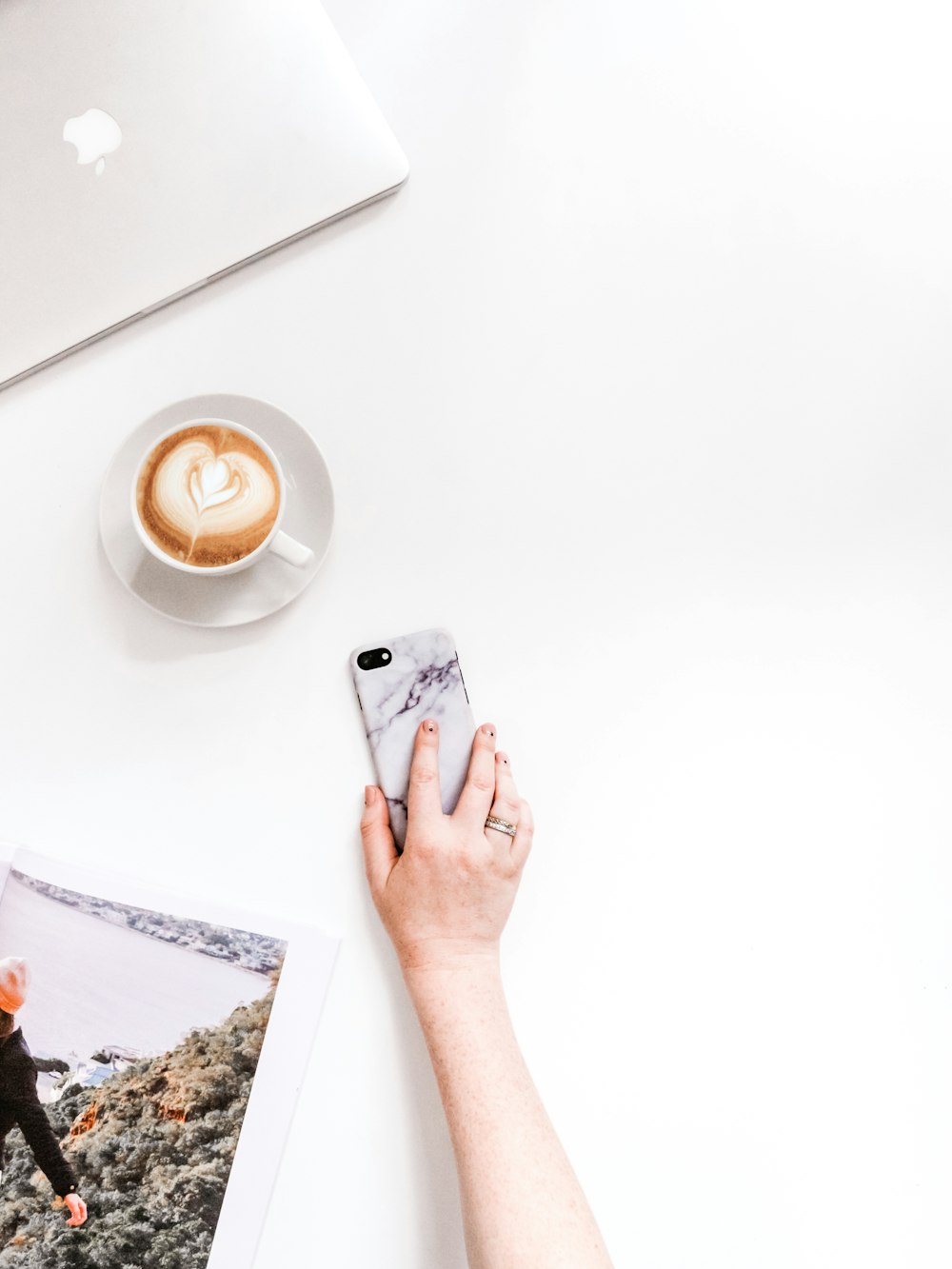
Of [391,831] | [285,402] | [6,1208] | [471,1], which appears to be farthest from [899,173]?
[6,1208]

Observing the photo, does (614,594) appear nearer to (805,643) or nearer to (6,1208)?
(805,643)

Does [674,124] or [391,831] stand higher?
[674,124]

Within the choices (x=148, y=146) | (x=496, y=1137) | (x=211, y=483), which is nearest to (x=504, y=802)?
(x=496, y=1137)

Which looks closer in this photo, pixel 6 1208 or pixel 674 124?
pixel 6 1208

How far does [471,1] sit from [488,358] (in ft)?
1.09

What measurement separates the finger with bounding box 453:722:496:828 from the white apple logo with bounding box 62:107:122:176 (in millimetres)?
543

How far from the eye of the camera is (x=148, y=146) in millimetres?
647

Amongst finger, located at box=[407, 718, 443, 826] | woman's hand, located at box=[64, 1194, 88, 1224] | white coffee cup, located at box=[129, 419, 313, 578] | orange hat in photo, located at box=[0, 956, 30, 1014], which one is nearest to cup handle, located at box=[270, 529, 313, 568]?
white coffee cup, located at box=[129, 419, 313, 578]

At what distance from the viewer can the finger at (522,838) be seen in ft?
2.25

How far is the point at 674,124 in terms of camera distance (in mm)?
755

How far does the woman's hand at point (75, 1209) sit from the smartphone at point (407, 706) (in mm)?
358

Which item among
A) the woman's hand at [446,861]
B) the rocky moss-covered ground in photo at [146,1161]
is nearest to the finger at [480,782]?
the woman's hand at [446,861]

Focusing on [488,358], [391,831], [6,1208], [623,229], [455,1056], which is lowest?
[6,1208]

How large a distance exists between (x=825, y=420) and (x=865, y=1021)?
1.71 ft
